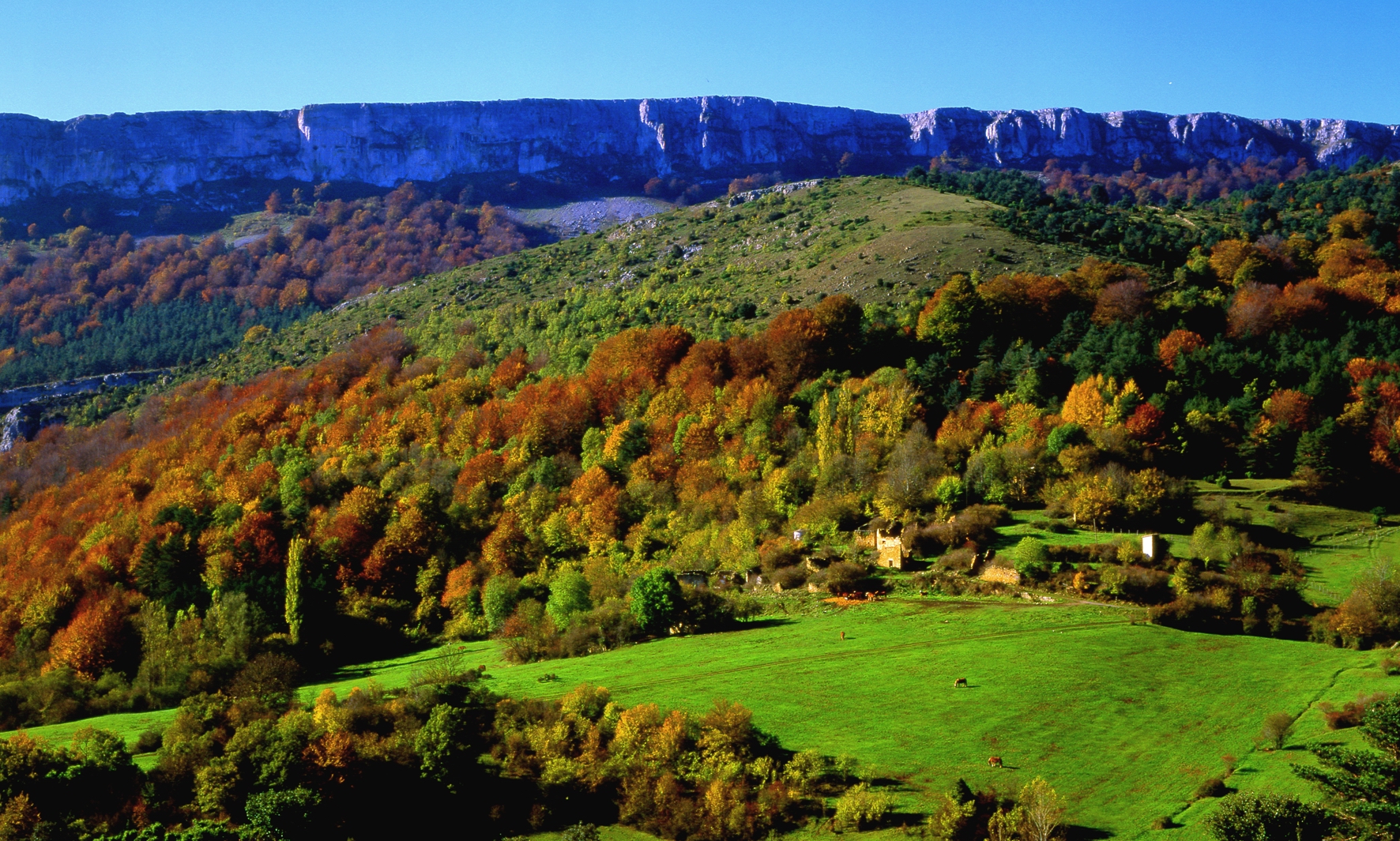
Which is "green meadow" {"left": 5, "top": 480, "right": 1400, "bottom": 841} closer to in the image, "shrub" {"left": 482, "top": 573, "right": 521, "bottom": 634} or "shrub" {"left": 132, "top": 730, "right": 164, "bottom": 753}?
"shrub" {"left": 132, "top": 730, "right": 164, "bottom": 753}

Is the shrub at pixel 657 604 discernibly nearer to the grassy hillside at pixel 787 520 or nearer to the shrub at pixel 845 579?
the grassy hillside at pixel 787 520

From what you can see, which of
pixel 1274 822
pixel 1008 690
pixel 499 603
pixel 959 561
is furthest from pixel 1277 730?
pixel 499 603

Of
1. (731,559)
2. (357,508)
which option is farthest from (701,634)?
(357,508)

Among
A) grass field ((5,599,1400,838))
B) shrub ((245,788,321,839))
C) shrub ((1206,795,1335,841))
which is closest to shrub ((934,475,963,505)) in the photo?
grass field ((5,599,1400,838))

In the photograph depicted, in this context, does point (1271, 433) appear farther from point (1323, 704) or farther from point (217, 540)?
point (217, 540)

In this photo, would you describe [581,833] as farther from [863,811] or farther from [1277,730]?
[1277,730]

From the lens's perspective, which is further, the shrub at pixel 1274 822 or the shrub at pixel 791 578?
the shrub at pixel 791 578

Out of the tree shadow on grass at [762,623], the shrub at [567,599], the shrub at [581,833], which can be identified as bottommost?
the shrub at [581,833]

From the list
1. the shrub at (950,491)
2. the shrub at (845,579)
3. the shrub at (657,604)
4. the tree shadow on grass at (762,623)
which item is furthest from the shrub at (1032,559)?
the shrub at (657,604)

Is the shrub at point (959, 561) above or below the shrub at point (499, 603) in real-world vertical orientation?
above

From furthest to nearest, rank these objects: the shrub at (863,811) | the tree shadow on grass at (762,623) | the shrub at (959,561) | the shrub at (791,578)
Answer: the shrub at (791,578) → the shrub at (959,561) → the tree shadow on grass at (762,623) → the shrub at (863,811)

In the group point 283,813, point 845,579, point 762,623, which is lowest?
point 283,813
